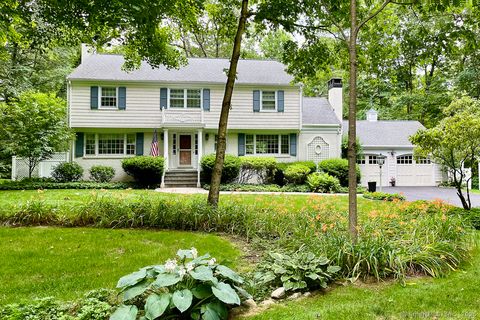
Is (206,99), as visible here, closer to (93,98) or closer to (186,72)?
(186,72)

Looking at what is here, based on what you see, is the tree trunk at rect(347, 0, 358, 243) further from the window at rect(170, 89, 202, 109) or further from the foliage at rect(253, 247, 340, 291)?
the window at rect(170, 89, 202, 109)

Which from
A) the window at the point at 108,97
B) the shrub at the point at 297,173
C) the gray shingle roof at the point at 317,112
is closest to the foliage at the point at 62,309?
the shrub at the point at 297,173

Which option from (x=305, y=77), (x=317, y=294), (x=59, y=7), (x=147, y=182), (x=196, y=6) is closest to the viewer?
(x=317, y=294)

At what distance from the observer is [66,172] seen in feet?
48.8

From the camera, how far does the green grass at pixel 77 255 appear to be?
11.7ft

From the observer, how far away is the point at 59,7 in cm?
603

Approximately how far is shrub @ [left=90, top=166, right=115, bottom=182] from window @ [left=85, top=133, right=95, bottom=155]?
1252mm

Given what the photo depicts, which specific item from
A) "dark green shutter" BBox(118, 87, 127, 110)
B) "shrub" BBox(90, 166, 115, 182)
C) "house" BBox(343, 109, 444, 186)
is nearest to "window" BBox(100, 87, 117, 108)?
"dark green shutter" BBox(118, 87, 127, 110)

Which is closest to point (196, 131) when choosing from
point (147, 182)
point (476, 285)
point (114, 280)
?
point (147, 182)

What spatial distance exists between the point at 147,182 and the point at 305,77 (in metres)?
9.44

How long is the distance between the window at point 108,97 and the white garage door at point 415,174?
1731 centimetres

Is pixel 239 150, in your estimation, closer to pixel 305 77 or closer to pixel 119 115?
pixel 119 115

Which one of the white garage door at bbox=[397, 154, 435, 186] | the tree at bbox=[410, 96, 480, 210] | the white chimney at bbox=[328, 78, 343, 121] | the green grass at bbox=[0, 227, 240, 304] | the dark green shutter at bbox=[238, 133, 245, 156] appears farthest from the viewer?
the white garage door at bbox=[397, 154, 435, 186]

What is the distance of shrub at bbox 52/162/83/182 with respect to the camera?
48.8ft
